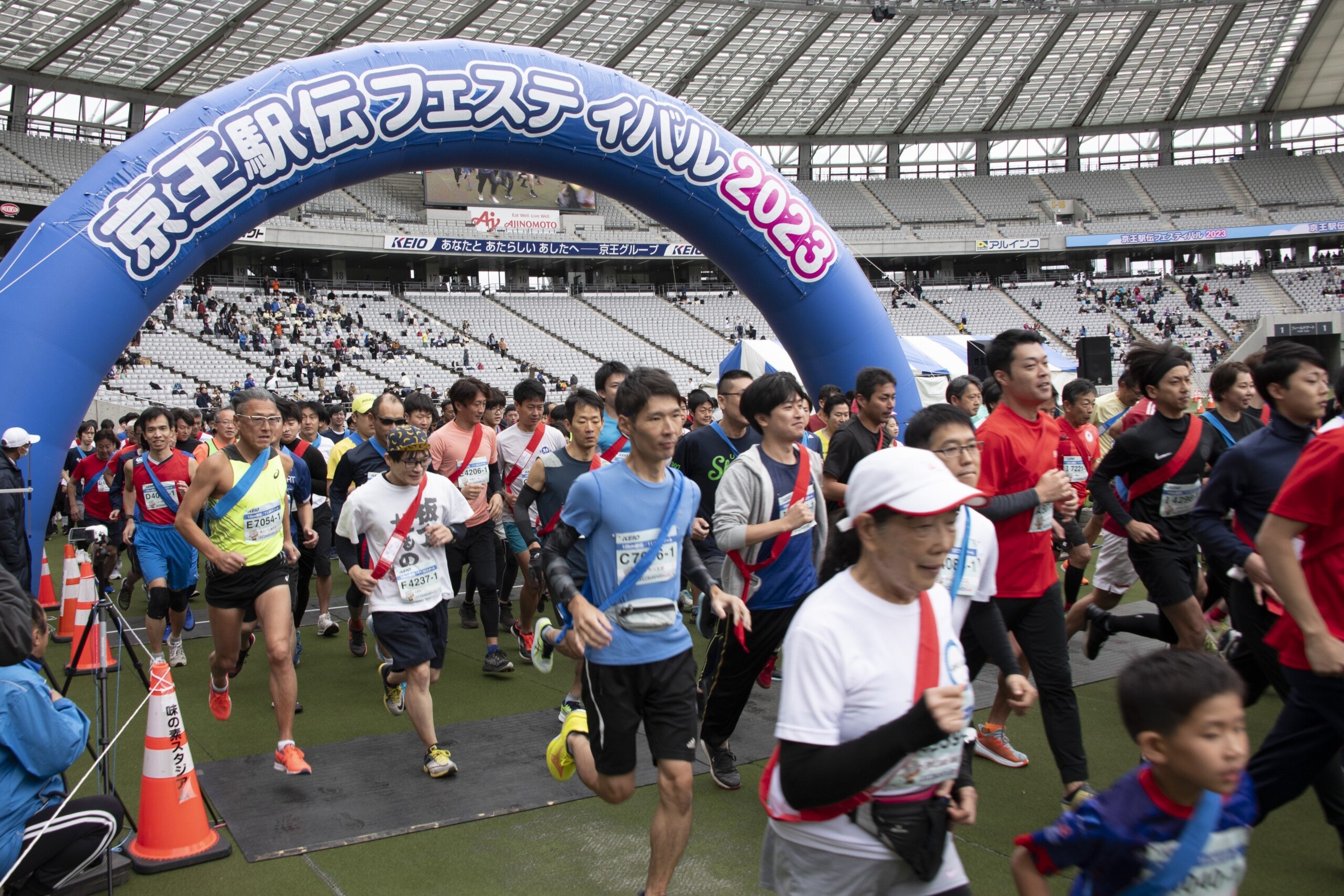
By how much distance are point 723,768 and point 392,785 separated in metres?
1.56

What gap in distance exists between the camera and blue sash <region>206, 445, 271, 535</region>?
204 inches

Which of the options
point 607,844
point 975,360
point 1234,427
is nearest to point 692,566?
point 607,844

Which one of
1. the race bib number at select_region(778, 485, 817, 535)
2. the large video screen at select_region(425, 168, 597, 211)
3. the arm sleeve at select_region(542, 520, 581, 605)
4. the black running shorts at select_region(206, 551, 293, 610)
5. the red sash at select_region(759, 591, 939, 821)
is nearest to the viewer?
the red sash at select_region(759, 591, 939, 821)

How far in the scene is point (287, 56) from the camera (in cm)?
3400

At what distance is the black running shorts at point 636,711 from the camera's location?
333 cm

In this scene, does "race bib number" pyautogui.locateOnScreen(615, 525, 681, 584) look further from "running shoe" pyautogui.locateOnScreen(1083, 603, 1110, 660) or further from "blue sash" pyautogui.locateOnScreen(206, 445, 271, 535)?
"running shoe" pyautogui.locateOnScreen(1083, 603, 1110, 660)

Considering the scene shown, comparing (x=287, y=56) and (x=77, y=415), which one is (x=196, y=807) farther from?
(x=287, y=56)

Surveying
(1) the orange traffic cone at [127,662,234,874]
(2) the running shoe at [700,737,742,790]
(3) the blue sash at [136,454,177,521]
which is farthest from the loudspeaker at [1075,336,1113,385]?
(1) the orange traffic cone at [127,662,234,874]

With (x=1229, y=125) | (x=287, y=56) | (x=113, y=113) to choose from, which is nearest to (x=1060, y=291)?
(x=1229, y=125)

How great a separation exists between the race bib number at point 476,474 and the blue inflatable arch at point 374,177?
237 cm

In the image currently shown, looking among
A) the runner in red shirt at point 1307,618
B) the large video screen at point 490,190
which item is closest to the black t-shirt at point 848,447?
the runner in red shirt at point 1307,618

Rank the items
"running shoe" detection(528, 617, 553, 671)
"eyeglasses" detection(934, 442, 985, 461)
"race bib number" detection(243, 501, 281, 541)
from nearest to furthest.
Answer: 1. "eyeglasses" detection(934, 442, 985, 461)
2. "running shoe" detection(528, 617, 553, 671)
3. "race bib number" detection(243, 501, 281, 541)

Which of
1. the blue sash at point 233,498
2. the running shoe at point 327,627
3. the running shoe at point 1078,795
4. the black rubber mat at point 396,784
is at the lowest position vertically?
the running shoe at point 327,627

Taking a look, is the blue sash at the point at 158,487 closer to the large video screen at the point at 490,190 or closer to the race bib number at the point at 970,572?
the race bib number at the point at 970,572
